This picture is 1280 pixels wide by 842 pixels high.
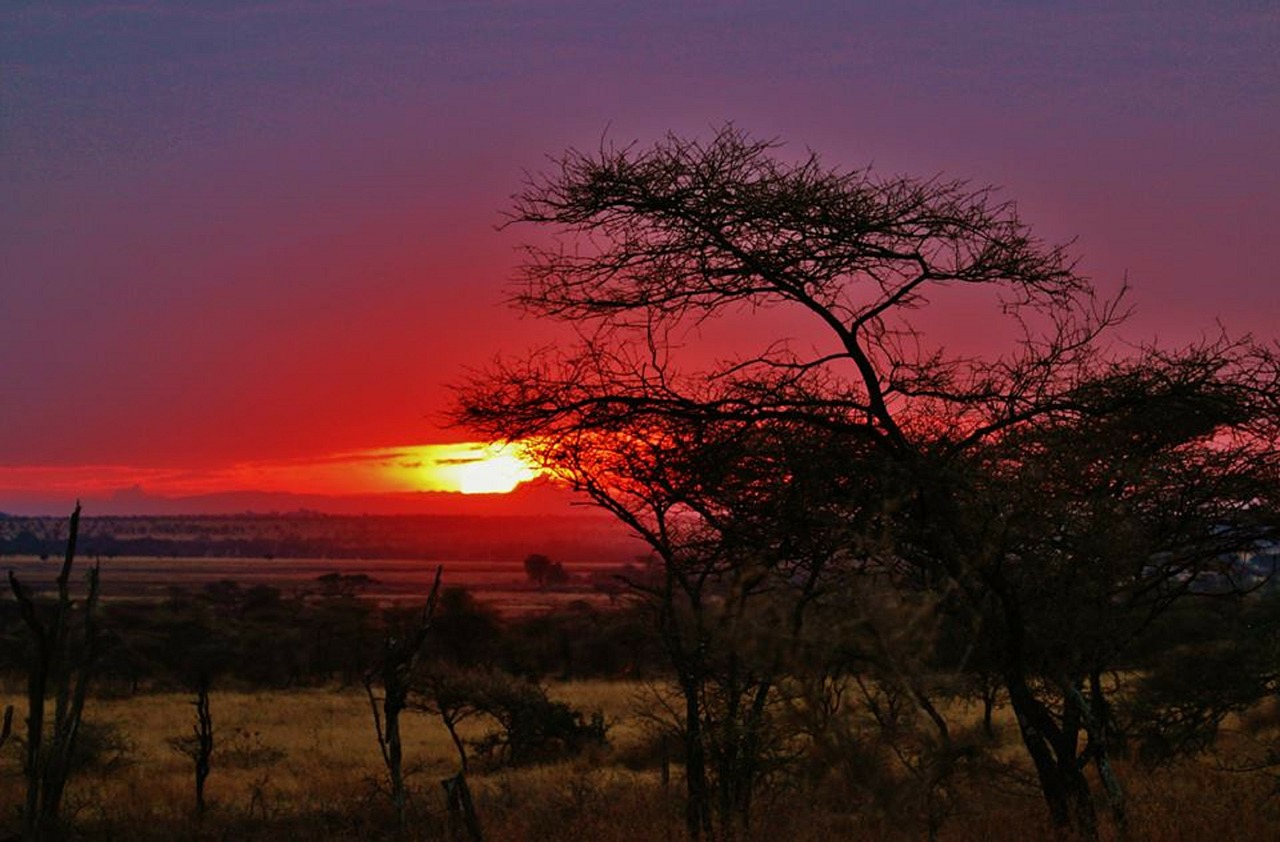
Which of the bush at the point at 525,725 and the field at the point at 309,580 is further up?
the field at the point at 309,580

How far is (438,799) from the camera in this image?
17.5m

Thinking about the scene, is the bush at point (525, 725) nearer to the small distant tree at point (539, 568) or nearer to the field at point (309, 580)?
the field at point (309, 580)

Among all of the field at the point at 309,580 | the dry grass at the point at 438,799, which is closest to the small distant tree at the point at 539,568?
the field at the point at 309,580

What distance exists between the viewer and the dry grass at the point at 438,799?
1030cm

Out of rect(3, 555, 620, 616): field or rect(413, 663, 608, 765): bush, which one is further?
rect(3, 555, 620, 616): field

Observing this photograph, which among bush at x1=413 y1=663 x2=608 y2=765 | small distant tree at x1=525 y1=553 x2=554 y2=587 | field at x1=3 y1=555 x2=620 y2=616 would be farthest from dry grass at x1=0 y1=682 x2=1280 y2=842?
small distant tree at x1=525 y1=553 x2=554 y2=587

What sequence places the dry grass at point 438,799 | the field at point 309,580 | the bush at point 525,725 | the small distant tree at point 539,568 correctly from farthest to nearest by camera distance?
the small distant tree at point 539,568 → the field at point 309,580 → the bush at point 525,725 → the dry grass at point 438,799

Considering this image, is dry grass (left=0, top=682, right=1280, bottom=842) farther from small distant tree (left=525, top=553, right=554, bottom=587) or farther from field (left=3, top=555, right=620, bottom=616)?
small distant tree (left=525, top=553, right=554, bottom=587)

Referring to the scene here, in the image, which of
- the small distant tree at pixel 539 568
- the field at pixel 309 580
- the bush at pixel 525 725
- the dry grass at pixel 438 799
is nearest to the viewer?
the dry grass at pixel 438 799

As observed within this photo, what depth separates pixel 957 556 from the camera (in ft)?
28.2

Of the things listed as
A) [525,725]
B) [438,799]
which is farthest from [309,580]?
[438,799]

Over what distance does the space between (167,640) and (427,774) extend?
3030 centimetres

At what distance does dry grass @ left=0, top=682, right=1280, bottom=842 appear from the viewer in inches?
405

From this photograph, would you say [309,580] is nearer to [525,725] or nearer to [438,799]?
[525,725]
